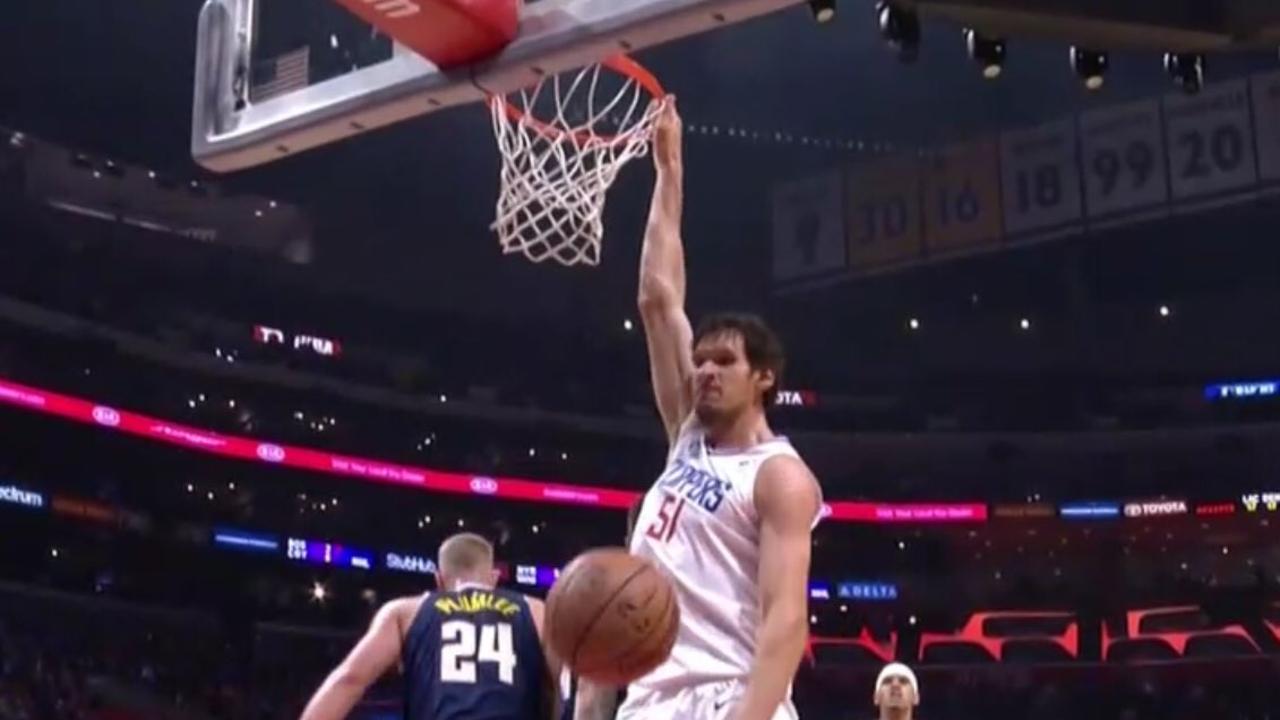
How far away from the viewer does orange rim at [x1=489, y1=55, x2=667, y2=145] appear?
18.5 ft

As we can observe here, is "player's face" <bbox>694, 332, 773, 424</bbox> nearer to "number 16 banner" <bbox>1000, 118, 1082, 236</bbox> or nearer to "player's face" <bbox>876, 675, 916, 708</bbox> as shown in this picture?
"player's face" <bbox>876, 675, 916, 708</bbox>

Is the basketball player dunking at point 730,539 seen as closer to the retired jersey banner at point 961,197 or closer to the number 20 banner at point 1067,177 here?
the number 20 banner at point 1067,177

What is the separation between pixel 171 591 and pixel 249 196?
18.7 feet

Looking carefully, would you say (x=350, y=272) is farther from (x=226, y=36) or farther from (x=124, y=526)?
(x=226, y=36)

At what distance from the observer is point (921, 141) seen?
73.5 feet

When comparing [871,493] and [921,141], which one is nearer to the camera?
[921,141]

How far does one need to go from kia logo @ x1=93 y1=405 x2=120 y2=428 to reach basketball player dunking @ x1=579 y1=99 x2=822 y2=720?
1827 centimetres

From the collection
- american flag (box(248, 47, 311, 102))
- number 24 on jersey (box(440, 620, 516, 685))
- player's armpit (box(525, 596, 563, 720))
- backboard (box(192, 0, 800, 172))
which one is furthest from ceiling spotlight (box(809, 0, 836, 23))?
number 24 on jersey (box(440, 620, 516, 685))

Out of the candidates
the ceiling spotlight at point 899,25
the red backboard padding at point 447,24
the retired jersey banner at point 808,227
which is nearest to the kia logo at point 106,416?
the retired jersey banner at point 808,227

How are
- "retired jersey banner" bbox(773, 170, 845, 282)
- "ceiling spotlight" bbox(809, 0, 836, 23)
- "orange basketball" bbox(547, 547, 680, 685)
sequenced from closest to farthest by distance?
"orange basketball" bbox(547, 547, 680, 685) < "ceiling spotlight" bbox(809, 0, 836, 23) < "retired jersey banner" bbox(773, 170, 845, 282)

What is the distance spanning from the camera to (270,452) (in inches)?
856

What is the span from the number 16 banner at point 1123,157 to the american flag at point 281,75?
40.1 feet

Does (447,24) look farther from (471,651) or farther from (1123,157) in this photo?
(1123,157)

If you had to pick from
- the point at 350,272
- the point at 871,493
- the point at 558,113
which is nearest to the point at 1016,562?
the point at 871,493
